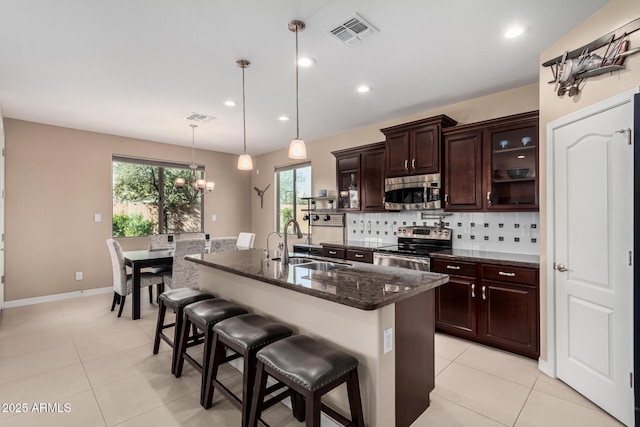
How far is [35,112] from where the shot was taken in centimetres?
418

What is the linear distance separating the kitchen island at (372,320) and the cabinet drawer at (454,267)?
1.28 meters

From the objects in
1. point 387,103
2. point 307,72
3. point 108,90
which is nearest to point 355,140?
point 387,103

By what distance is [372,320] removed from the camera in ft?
5.38

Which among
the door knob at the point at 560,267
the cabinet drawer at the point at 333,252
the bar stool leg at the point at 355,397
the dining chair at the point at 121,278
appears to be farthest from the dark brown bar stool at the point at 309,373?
the dining chair at the point at 121,278

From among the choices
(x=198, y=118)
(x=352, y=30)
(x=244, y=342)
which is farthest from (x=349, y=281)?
(x=198, y=118)

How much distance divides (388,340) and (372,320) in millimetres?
162

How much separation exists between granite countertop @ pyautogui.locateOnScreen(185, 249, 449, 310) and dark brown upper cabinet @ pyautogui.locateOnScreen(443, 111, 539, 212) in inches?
67.4

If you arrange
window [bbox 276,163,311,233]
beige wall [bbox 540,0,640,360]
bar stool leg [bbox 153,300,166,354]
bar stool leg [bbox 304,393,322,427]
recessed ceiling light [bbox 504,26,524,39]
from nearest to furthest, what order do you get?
bar stool leg [bbox 304,393,322,427], beige wall [bbox 540,0,640,360], recessed ceiling light [bbox 504,26,524,39], bar stool leg [bbox 153,300,166,354], window [bbox 276,163,311,233]

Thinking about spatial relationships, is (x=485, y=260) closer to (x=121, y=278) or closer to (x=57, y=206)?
(x=121, y=278)

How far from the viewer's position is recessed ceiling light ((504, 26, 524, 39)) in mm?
2342

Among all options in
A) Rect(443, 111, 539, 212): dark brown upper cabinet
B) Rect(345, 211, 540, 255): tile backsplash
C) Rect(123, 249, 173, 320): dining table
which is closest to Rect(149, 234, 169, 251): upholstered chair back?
Rect(123, 249, 173, 320): dining table

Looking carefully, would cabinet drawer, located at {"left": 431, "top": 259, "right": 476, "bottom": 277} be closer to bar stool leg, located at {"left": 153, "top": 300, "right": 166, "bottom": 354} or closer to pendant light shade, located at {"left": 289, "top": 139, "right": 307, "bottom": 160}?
pendant light shade, located at {"left": 289, "top": 139, "right": 307, "bottom": 160}

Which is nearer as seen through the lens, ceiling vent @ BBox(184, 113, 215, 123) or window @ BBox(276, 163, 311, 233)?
ceiling vent @ BBox(184, 113, 215, 123)

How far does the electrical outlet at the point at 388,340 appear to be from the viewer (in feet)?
5.45
